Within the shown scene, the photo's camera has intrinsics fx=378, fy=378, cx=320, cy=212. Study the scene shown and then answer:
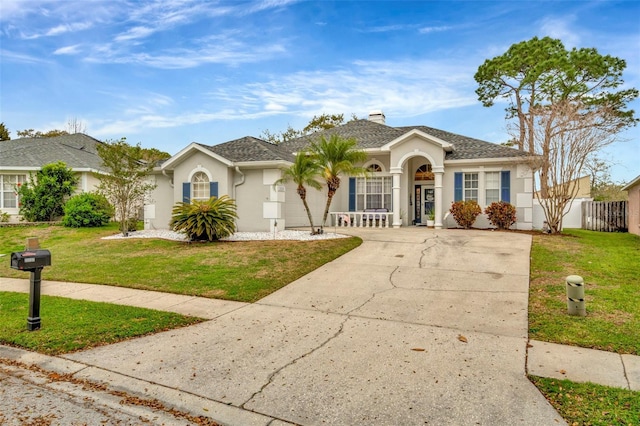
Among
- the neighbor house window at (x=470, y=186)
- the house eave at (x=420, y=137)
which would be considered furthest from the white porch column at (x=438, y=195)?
the neighbor house window at (x=470, y=186)

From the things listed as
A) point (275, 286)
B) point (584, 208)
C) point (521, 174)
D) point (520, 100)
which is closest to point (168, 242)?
point (275, 286)

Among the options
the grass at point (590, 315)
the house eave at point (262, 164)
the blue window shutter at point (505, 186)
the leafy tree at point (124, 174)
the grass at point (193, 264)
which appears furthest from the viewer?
the blue window shutter at point (505, 186)

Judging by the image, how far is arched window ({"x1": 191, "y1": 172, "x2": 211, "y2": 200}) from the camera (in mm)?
16250

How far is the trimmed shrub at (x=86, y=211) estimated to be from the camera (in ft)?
60.2

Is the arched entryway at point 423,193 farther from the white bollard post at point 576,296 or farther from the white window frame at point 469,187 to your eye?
the white bollard post at point 576,296

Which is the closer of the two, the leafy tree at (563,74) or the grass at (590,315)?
the grass at (590,315)

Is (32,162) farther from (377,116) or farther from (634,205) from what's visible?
(634,205)

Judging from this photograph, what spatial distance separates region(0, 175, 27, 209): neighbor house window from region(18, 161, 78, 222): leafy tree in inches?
28.4

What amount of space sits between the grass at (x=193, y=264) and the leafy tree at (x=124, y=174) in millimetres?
2240

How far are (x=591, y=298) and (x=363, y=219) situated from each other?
1267 centimetres

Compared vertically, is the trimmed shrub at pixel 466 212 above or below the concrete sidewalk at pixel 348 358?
above

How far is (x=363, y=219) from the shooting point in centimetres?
1892

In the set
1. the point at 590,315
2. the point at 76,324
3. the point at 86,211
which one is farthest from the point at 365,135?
the point at 76,324

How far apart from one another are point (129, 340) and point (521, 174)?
16.2 metres
